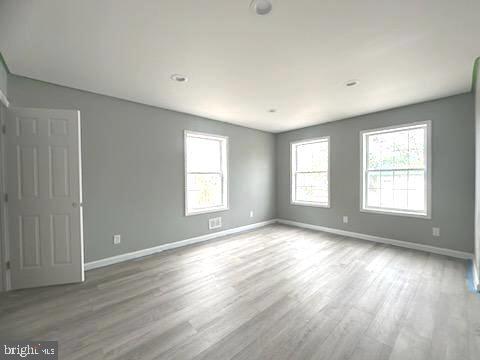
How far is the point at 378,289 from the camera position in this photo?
92.4 inches

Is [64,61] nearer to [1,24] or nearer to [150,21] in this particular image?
[1,24]

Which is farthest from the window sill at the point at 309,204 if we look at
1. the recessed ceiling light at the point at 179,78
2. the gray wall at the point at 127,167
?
the recessed ceiling light at the point at 179,78

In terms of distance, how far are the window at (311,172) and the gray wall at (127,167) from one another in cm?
224

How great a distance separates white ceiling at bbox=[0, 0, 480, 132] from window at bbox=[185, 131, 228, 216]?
3.97 ft

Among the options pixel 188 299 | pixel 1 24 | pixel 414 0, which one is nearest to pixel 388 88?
pixel 414 0

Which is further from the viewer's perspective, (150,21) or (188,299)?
(188,299)

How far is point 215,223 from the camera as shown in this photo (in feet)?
14.7

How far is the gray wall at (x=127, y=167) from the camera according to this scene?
9.58 feet

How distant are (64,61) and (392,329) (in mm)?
4063

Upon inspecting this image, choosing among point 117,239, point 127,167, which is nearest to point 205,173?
point 127,167

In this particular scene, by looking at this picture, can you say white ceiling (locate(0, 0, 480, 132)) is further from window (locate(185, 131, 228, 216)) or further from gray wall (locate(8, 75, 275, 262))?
window (locate(185, 131, 228, 216))

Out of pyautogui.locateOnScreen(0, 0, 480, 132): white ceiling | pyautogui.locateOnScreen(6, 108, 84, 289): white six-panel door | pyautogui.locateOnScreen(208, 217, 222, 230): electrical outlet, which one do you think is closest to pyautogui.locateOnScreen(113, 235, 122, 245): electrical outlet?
pyautogui.locateOnScreen(6, 108, 84, 289): white six-panel door

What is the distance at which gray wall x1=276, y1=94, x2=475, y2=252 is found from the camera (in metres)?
3.20

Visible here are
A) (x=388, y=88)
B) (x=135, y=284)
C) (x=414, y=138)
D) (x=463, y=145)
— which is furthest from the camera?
(x=414, y=138)
